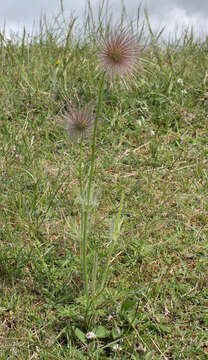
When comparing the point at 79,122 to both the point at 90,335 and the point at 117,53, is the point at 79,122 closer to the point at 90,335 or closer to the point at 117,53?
the point at 117,53

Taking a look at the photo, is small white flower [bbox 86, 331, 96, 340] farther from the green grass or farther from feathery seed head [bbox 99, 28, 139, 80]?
feathery seed head [bbox 99, 28, 139, 80]

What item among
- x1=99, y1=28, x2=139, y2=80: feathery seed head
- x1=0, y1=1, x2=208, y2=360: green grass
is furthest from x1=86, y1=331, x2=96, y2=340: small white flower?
x1=99, y1=28, x2=139, y2=80: feathery seed head

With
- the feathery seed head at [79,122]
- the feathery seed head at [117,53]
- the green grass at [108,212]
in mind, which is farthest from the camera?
the green grass at [108,212]

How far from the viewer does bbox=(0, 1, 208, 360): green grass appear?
76.9 inches

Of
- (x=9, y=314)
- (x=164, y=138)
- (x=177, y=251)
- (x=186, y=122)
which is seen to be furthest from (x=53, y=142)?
(x=9, y=314)

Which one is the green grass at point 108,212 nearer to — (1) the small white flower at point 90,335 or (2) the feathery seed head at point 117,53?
(1) the small white flower at point 90,335

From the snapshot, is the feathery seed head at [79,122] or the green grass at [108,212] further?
the green grass at [108,212]

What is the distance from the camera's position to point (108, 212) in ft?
8.71

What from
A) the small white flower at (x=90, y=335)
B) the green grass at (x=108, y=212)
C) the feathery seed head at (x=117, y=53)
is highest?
the feathery seed head at (x=117, y=53)

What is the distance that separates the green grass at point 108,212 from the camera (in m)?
1.95

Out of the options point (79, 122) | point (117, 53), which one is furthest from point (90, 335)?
point (117, 53)

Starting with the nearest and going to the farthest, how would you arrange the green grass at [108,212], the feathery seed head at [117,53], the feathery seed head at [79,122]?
the feathery seed head at [117,53]
the feathery seed head at [79,122]
the green grass at [108,212]

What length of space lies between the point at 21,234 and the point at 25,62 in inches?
88.4

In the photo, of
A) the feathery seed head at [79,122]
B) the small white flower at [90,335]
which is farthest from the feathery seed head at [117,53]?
the small white flower at [90,335]
